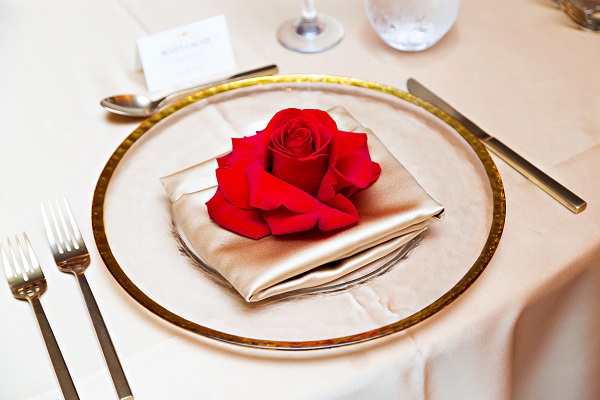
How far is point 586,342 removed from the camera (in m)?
0.75

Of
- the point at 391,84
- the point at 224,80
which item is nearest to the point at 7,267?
the point at 224,80

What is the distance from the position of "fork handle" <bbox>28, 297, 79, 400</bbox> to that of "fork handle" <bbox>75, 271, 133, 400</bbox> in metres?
0.03

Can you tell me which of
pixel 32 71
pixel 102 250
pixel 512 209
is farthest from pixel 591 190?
pixel 32 71

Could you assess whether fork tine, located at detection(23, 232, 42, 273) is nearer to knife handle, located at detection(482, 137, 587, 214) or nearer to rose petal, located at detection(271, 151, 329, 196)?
rose petal, located at detection(271, 151, 329, 196)

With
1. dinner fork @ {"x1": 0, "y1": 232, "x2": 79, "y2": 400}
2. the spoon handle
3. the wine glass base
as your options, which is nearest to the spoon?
the spoon handle

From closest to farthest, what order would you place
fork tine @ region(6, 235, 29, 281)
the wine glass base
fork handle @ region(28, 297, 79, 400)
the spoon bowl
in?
1. fork handle @ region(28, 297, 79, 400)
2. fork tine @ region(6, 235, 29, 281)
3. the spoon bowl
4. the wine glass base

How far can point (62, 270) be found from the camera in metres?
0.69

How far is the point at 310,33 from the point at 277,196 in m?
0.44

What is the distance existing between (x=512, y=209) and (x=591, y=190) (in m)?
0.09

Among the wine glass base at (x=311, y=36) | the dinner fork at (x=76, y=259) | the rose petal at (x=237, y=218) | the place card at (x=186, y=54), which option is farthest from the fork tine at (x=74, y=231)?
the wine glass base at (x=311, y=36)

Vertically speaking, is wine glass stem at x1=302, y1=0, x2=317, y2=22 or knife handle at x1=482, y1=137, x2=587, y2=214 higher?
wine glass stem at x1=302, y1=0, x2=317, y2=22

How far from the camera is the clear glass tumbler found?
92 cm

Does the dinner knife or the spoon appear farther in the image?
the spoon

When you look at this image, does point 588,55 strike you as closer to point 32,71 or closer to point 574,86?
point 574,86
